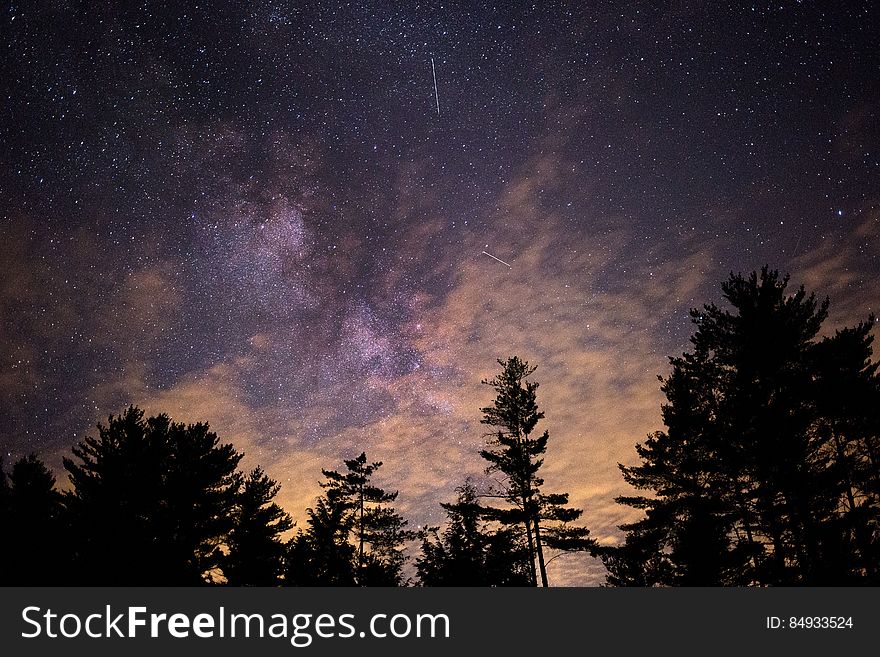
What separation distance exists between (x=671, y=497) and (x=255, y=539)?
22429 mm

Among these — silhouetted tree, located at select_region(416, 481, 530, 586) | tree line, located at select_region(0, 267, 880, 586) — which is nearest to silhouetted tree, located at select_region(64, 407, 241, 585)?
tree line, located at select_region(0, 267, 880, 586)

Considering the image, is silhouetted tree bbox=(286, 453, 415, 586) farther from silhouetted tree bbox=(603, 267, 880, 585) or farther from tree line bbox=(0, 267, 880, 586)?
silhouetted tree bbox=(603, 267, 880, 585)

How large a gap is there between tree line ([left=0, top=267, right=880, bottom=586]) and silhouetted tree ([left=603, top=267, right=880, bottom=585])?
73mm

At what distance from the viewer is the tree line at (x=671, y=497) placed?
672 inches

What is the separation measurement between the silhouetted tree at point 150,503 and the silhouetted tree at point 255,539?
3.07ft

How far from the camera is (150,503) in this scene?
2148 centimetres

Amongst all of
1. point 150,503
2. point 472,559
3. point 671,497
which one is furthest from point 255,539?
point 671,497

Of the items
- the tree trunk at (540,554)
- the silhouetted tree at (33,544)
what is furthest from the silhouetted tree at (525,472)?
the silhouetted tree at (33,544)

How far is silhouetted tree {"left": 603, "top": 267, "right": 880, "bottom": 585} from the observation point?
16938 mm

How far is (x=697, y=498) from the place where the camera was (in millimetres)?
22547

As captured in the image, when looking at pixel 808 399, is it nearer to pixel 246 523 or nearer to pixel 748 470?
pixel 748 470

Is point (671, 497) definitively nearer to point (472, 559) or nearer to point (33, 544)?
point (472, 559)
